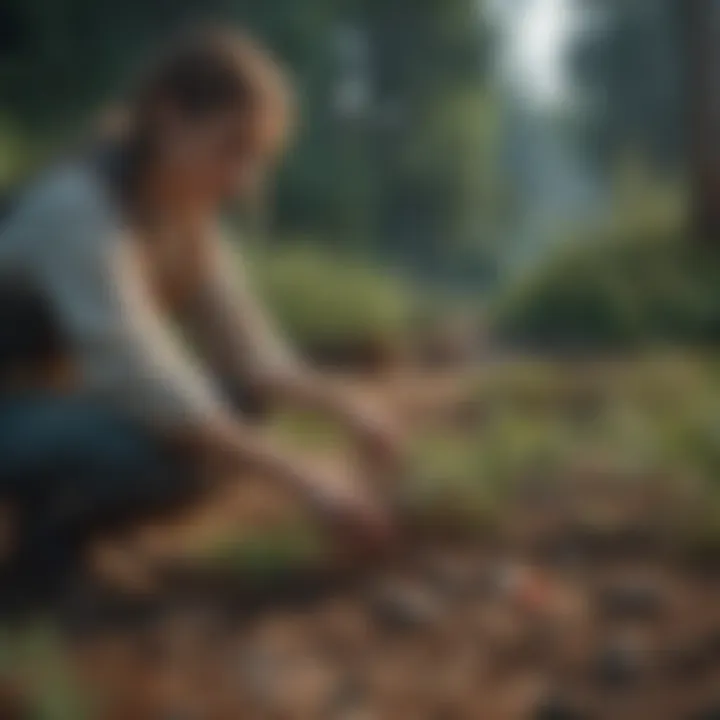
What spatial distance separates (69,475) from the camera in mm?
1816

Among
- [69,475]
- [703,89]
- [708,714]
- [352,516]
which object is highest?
[703,89]

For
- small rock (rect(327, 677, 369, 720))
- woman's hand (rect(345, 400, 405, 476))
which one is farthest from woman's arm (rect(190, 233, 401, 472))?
small rock (rect(327, 677, 369, 720))

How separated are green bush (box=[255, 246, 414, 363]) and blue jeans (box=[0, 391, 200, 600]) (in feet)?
0.67

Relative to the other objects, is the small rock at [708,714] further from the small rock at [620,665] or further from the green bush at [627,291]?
the green bush at [627,291]

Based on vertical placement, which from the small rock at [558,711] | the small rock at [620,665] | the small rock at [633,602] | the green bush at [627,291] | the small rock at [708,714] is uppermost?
A: the green bush at [627,291]

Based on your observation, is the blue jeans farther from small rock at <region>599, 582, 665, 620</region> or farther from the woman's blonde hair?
small rock at <region>599, 582, 665, 620</region>

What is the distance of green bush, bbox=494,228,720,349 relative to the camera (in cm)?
181

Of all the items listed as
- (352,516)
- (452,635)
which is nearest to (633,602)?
(452,635)

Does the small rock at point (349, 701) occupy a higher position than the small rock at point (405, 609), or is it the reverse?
the small rock at point (405, 609)

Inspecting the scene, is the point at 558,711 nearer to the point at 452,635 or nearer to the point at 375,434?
the point at 452,635

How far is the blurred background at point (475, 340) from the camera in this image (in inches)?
69.0

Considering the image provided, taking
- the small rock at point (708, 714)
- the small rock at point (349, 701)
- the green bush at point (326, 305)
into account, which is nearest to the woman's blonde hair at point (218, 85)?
the green bush at point (326, 305)

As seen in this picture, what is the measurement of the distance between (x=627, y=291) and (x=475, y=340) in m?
0.18

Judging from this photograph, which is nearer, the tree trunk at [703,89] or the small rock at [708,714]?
the small rock at [708,714]
